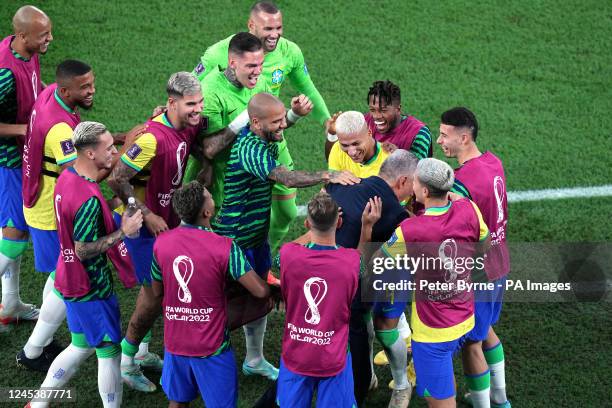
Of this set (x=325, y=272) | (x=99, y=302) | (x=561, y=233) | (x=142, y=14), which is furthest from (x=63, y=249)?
(x=142, y=14)

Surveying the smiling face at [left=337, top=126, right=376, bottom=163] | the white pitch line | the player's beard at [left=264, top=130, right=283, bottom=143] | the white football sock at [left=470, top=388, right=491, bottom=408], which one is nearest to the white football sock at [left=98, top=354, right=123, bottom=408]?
the player's beard at [left=264, top=130, right=283, bottom=143]

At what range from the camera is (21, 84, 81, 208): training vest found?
5.90m

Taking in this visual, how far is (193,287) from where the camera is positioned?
497 cm

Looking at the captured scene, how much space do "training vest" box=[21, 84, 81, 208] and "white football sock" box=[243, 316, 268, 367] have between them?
5.53ft

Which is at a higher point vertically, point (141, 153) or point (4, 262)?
point (141, 153)

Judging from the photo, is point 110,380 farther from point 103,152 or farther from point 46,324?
point 103,152

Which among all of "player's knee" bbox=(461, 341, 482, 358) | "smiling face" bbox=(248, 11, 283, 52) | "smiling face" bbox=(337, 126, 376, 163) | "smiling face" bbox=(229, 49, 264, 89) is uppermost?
"smiling face" bbox=(248, 11, 283, 52)

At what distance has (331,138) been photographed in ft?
21.9

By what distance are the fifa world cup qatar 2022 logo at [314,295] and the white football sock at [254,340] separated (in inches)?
52.2

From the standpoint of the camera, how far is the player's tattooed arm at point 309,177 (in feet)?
17.7

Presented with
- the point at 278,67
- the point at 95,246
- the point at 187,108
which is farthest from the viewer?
the point at 278,67

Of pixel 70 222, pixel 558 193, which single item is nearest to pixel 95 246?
pixel 70 222

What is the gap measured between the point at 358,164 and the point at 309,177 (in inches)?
22.4

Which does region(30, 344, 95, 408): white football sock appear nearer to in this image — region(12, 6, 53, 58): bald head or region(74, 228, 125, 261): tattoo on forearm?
region(74, 228, 125, 261): tattoo on forearm
